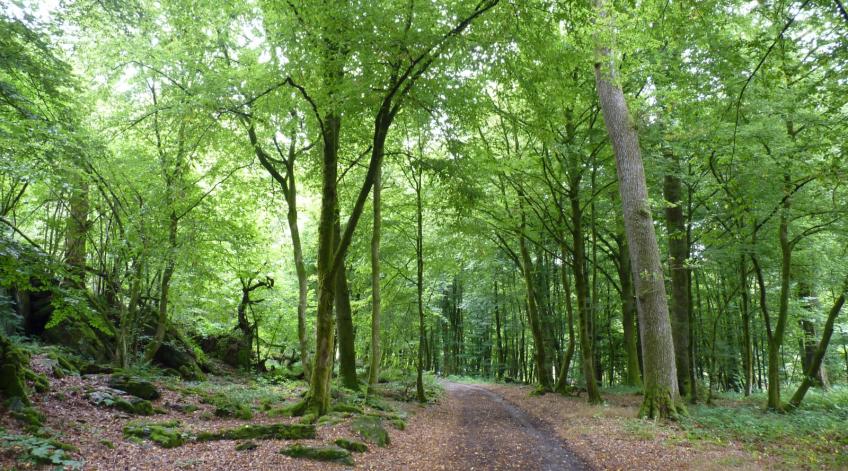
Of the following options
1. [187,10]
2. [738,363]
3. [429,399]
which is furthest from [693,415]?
[738,363]

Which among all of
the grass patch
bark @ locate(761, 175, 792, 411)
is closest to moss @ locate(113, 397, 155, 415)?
the grass patch

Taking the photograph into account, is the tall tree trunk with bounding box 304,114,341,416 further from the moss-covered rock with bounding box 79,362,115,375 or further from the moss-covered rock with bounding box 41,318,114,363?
the moss-covered rock with bounding box 41,318,114,363

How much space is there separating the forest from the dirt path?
100 mm

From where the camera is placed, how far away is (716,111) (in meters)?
9.88

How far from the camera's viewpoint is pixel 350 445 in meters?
7.21

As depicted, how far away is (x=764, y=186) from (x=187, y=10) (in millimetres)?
15373

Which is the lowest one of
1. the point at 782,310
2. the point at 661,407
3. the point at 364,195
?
the point at 661,407

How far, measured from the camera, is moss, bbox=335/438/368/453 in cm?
716

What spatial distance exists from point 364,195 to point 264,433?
458cm

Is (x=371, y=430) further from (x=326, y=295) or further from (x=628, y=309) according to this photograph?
(x=628, y=309)

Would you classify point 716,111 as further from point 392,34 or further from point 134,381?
point 134,381

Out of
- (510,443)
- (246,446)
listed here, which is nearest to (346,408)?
(246,446)

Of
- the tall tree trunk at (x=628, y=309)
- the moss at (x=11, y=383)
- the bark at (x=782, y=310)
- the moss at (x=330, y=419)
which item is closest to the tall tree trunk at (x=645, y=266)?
the bark at (x=782, y=310)

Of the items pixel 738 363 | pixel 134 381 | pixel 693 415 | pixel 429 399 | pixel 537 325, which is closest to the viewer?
pixel 134 381
